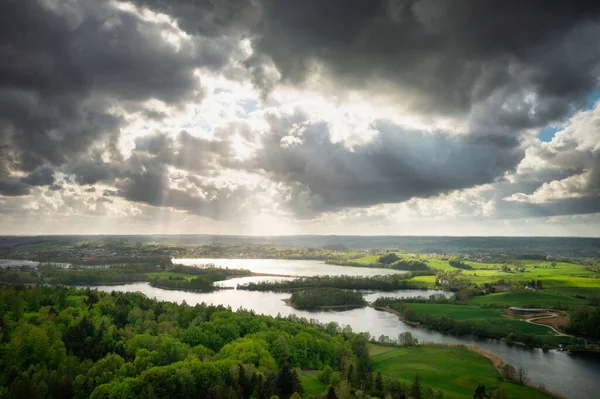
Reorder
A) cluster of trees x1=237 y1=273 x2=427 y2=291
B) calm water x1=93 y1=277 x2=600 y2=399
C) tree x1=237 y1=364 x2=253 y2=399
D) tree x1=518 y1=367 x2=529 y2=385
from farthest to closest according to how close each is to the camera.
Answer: cluster of trees x1=237 y1=273 x2=427 y2=291
calm water x1=93 y1=277 x2=600 y2=399
tree x1=518 y1=367 x2=529 y2=385
tree x1=237 y1=364 x2=253 y2=399

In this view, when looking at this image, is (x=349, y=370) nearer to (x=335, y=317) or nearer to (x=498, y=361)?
(x=498, y=361)

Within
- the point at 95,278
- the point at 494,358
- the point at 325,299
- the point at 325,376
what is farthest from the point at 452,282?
the point at 95,278

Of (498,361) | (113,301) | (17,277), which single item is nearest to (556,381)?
(498,361)

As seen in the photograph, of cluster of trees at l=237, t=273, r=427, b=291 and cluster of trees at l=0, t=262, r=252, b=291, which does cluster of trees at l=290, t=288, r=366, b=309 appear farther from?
cluster of trees at l=0, t=262, r=252, b=291

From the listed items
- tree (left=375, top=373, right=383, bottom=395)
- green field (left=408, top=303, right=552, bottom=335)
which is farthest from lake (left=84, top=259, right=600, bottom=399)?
tree (left=375, top=373, right=383, bottom=395)

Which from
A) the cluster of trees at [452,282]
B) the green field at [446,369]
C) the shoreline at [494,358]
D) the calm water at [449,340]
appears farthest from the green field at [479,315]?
the cluster of trees at [452,282]

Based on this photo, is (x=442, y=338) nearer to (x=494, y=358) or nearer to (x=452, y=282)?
(x=494, y=358)
